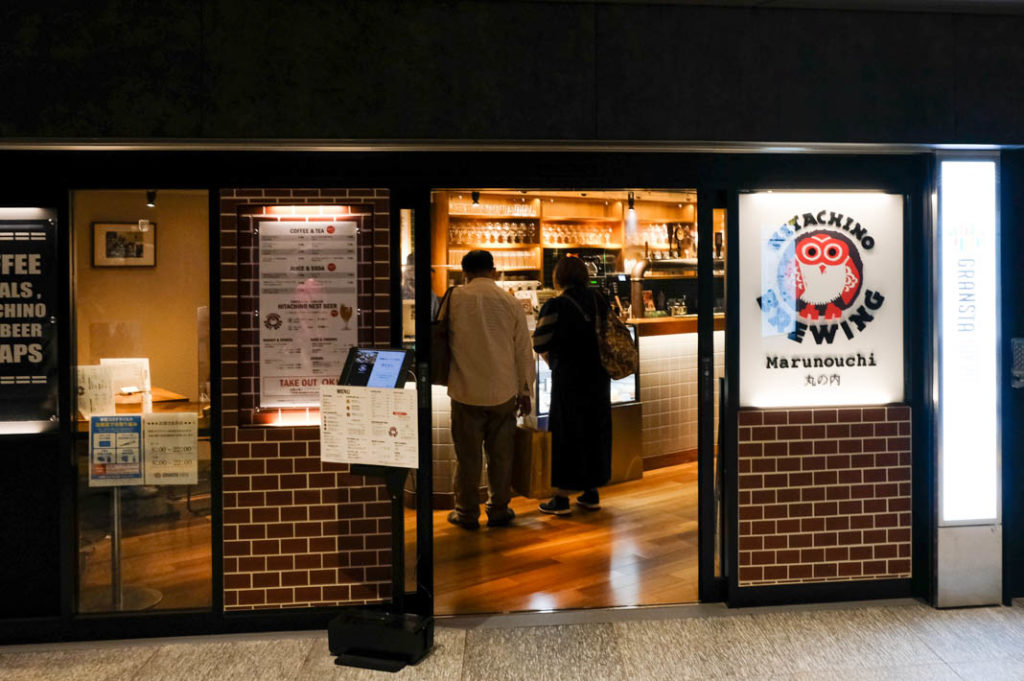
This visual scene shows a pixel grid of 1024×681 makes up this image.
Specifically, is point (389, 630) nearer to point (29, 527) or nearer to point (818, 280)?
point (29, 527)

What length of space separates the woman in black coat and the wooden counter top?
1489 millimetres

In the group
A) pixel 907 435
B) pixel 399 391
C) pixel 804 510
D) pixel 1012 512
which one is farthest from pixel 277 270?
pixel 1012 512

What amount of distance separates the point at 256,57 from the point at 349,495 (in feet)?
6.97

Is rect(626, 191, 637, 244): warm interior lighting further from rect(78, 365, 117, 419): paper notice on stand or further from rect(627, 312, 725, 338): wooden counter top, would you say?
rect(78, 365, 117, 419): paper notice on stand

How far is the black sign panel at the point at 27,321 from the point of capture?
416 centimetres

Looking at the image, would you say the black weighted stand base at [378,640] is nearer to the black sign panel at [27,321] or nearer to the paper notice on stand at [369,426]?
the paper notice on stand at [369,426]

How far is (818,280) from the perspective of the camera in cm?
457

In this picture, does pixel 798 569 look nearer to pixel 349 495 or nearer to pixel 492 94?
pixel 349 495

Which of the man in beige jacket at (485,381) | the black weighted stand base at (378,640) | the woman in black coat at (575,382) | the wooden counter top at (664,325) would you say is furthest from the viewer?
the wooden counter top at (664,325)

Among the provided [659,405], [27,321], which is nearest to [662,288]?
[659,405]

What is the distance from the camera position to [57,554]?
419cm

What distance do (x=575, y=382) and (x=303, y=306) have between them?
2.46 meters

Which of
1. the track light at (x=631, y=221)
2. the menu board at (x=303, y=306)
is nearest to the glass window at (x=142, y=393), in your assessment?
the menu board at (x=303, y=306)

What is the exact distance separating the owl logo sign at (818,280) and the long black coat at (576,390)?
173 centimetres
